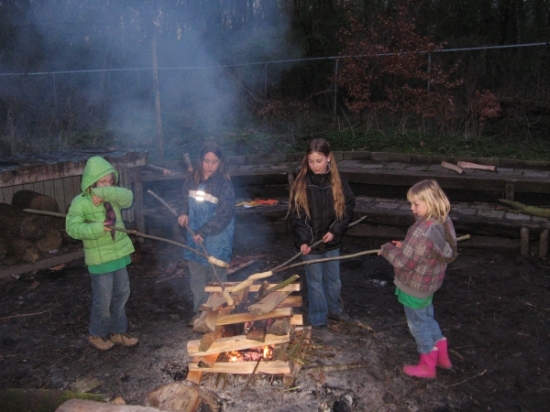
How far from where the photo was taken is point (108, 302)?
4.61m

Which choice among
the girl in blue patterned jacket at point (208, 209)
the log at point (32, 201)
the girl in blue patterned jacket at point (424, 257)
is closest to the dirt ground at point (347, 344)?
the girl in blue patterned jacket at point (424, 257)

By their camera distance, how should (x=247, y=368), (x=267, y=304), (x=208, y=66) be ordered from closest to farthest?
1. (x=247, y=368)
2. (x=267, y=304)
3. (x=208, y=66)

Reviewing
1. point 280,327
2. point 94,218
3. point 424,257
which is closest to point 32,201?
point 94,218

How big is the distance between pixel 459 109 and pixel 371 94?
237 cm

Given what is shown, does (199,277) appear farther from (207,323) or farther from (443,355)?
(443,355)

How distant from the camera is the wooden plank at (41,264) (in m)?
6.57

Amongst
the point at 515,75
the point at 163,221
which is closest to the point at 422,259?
the point at 163,221

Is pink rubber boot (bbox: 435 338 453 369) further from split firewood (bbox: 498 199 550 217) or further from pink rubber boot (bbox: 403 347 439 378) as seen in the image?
split firewood (bbox: 498 199 550 217)

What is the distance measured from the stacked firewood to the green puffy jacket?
2.86 meters

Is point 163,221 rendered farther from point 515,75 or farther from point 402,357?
point 515,75

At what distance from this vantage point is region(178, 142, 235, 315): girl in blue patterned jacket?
4898mm

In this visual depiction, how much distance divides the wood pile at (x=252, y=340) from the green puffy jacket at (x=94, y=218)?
1.03 meters

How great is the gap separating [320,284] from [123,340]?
1.95 metres

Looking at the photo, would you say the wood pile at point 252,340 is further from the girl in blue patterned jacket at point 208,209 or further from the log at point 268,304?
the girl in blue patterned jacket at point 208,209
